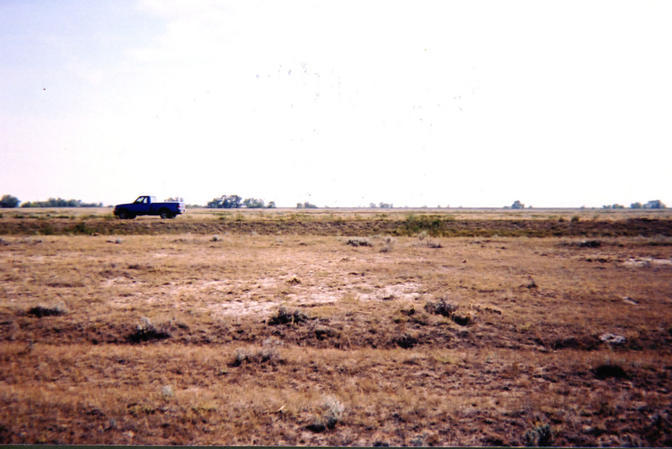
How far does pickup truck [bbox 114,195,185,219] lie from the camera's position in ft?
114

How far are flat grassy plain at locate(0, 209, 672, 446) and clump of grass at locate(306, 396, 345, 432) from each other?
0.12ft

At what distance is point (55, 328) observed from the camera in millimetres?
8992

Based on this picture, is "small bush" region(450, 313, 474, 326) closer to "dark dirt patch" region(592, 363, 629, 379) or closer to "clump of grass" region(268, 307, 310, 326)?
"dark dirt patch" region(592, 363, 629, 379)

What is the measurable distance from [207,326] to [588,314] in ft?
35.8

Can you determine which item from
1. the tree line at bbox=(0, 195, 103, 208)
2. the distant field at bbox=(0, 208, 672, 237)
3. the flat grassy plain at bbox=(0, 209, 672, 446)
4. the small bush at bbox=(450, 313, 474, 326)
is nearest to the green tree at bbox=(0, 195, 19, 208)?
the tree line at bbox=(0, 195, 103, 208)

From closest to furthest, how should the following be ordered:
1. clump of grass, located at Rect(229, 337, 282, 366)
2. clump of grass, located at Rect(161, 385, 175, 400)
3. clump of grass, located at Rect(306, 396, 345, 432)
→ clump of grass, located at Rect(306, 396, 345, 432)
clump of grass, located at Rect(161, 385, 175, 400)
clump of grass, located at Rect(229, 337, 282, 366)

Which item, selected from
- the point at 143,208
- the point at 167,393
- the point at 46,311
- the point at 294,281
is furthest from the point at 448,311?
the point at 143,208

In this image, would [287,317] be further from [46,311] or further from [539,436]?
[46,311]

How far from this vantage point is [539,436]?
511 cm

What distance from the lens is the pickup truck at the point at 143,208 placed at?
114 feet

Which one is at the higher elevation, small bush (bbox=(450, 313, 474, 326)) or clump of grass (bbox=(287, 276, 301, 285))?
clump of grass (bbox=(287, 276, 301, 285))

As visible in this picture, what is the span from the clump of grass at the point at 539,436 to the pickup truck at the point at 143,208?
37.0 meters

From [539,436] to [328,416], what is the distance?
322 cm

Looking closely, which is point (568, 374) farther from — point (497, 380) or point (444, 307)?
point (444, 307)
